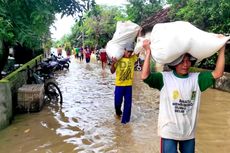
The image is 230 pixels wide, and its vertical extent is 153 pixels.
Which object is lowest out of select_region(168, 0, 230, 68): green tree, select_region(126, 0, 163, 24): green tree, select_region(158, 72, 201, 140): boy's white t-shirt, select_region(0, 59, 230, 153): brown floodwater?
select_region(0, 59, 230, 153): brown floodwater

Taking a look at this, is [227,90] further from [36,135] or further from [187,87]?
[187,87]

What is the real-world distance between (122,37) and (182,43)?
12.8ft

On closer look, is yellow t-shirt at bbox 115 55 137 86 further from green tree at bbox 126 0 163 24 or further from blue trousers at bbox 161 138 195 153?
green tree at bbox 126 0 163 24

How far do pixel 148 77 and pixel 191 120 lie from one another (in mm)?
604

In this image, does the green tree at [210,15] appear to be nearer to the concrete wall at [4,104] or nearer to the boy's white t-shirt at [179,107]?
the concrete wall at [4,104]

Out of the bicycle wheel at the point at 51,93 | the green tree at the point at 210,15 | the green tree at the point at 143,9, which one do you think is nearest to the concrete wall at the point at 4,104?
the bicycle wheel at the point at 51,93

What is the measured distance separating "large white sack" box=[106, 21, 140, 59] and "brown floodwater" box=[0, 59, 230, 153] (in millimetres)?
1556

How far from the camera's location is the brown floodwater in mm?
6219

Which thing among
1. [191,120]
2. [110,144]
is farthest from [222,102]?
[191,120]

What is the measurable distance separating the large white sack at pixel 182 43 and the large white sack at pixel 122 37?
3609mm

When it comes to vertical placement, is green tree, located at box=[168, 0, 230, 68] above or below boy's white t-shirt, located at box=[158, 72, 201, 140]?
above

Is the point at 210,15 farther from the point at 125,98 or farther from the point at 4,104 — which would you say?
the point at 4,104

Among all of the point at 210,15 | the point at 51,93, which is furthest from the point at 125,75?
the point at 210,15

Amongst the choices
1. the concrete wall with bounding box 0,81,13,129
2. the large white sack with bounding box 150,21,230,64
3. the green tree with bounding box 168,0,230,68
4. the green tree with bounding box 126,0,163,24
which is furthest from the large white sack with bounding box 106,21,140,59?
the green tree with bounding box 126,0,163,24
